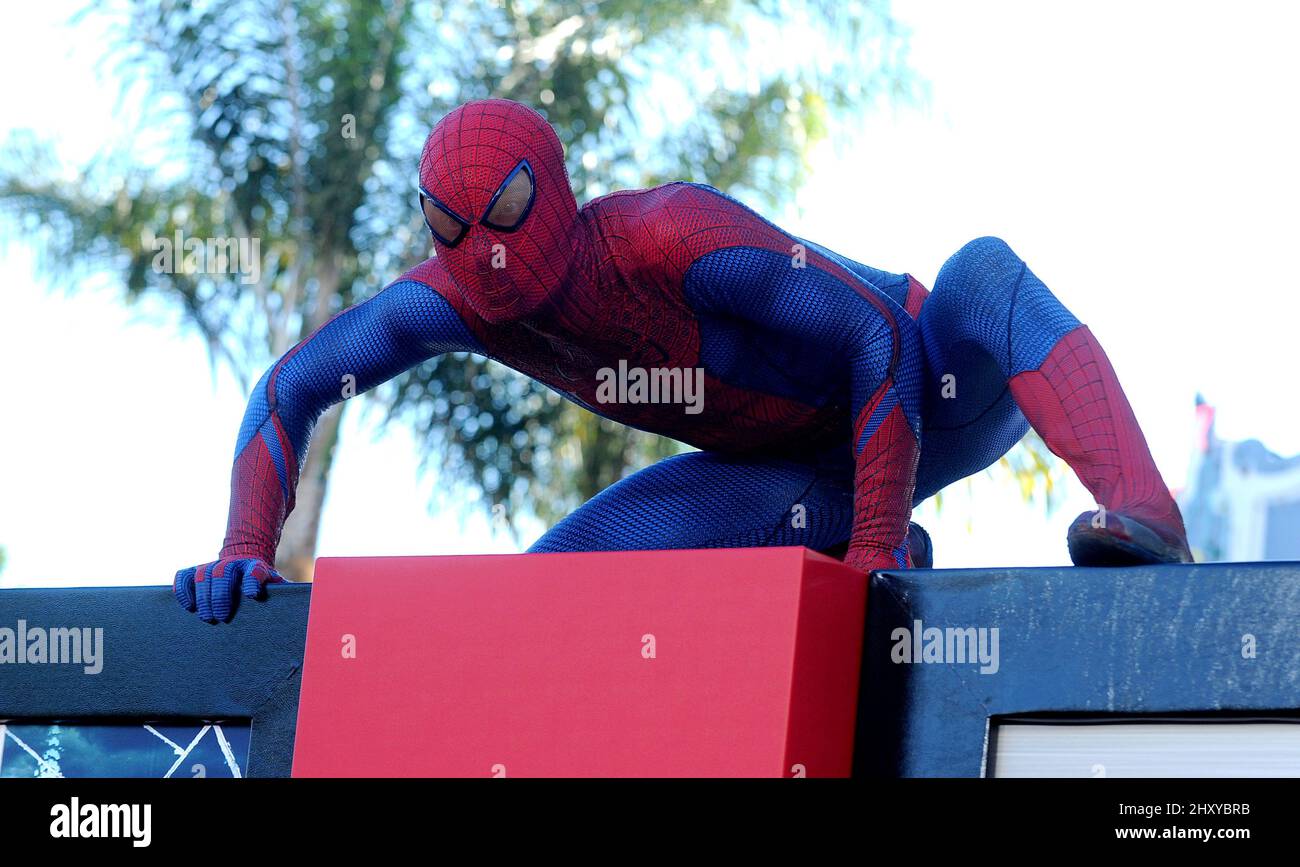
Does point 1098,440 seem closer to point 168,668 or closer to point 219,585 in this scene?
point 219,585

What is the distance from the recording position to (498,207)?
226cm

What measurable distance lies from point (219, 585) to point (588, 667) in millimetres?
772

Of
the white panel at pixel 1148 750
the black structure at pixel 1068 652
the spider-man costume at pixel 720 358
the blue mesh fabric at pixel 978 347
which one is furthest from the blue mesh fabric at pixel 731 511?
the white panel at pixel 1148 750

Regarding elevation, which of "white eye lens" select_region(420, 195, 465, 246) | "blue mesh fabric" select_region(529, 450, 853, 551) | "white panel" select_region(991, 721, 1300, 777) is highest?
"white eye lens" select_region(420, 195, 465, 246)

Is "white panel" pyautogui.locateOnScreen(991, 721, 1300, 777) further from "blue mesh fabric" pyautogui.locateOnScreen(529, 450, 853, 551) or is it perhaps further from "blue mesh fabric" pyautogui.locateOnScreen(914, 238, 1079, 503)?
"blue mesh fabric" pyautogui.locateOnScreen(529, 450, 853, 551)

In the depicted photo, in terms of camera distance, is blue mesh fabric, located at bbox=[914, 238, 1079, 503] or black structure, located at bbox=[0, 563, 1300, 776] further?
blue mesh fabric, located at bbox=[914, 238, 1079, 503]

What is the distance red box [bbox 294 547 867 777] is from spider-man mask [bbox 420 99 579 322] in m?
0.53

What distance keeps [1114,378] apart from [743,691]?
2.92 ft

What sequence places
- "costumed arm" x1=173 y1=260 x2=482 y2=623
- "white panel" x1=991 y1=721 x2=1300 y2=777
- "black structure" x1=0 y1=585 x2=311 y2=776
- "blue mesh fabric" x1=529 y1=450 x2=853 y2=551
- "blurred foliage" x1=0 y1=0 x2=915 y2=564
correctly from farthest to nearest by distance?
"blurred foliage" x1=0 y1=0 x2=915 y2=564 < "blue mesh fabric" x1=529 y1=450 x2=853 y2=551 < "costumed arm" x1=173 y1=260 x2=482 y2=623 < "black structure" x1=0 y1=585 x2=311 y2=776 < "white panel" x1=991 y1=721 x2=1300 y2=777

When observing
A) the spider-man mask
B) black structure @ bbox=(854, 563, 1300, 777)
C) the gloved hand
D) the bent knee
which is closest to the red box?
black structure @ bbox=(854, 563, 1300, 777)

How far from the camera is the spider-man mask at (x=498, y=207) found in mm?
2264

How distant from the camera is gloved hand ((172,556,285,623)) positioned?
7.66 ft
